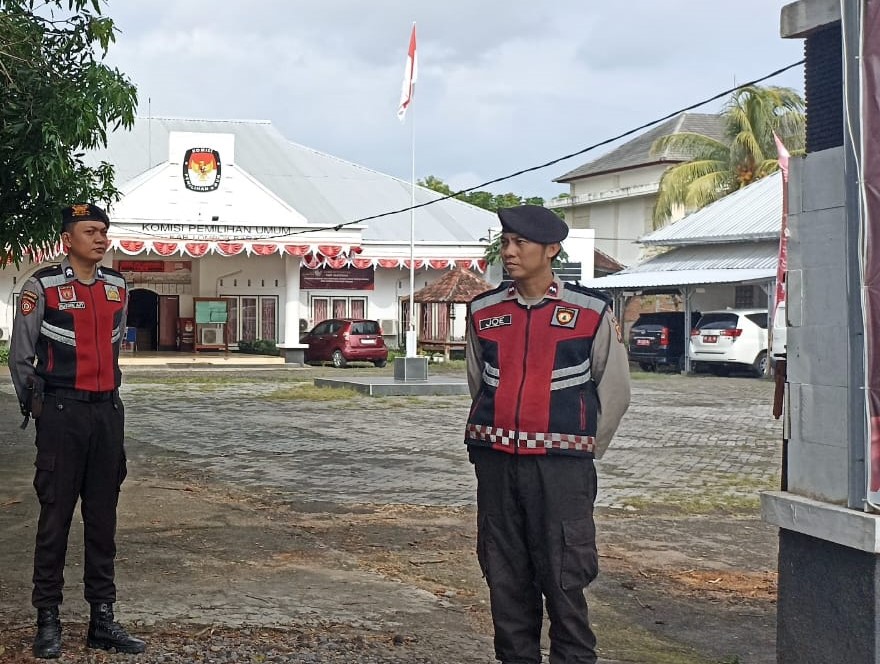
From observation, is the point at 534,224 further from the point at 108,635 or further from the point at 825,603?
the point at 108,635

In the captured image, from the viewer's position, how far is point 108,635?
16.5ft

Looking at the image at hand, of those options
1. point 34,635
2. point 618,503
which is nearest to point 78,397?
point 34,635

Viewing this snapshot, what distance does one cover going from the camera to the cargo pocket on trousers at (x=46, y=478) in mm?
5008

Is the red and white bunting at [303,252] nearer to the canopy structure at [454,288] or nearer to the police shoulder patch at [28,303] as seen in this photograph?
the canopy structure at [454,288]

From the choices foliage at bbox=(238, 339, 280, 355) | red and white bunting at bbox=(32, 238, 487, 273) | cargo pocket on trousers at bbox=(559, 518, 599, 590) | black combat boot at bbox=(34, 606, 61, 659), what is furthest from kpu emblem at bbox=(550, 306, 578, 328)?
foliage at bbox=(238, 339, 280, 355)

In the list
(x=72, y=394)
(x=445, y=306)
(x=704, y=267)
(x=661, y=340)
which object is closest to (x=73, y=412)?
(x=72, y=394)

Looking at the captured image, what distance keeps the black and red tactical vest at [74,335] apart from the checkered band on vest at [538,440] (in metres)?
1.90

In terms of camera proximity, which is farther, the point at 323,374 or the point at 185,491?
the point at 323,374

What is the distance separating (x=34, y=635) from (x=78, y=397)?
110cm

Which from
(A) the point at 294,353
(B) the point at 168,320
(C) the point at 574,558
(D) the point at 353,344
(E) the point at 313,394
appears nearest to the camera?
(C) the point at 574,558

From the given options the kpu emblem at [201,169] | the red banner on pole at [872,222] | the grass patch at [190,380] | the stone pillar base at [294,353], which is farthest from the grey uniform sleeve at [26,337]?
the kpu emblem at [201,169]

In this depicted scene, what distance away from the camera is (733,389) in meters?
24.5

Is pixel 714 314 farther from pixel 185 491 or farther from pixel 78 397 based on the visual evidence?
pixel 78 397

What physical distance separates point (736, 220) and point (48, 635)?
31.0 metres
